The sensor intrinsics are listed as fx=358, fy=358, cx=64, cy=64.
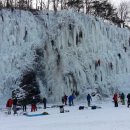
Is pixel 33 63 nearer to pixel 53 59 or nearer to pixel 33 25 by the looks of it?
pixel 53 59

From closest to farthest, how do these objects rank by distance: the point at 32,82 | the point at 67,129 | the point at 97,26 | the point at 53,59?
the point at 67,129
the point at 32,82
the point at 53,59
the point at 97,26

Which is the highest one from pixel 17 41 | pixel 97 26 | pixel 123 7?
pixel 123 7

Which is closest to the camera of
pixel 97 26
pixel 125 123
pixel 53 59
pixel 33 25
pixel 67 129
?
pixel 67 129

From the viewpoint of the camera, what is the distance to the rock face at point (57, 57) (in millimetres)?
38469

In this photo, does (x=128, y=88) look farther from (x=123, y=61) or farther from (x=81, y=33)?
(x=81, y=33)

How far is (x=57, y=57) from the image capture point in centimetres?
4031

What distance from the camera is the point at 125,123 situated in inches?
730

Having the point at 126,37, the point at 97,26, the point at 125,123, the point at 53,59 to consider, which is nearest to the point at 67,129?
the point at 125,123

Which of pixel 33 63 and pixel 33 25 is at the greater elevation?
pixel 33 25

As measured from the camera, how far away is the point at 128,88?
44.0 metres

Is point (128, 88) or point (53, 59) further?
point (128, 88)

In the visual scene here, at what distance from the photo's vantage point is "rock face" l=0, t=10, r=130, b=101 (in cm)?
3847

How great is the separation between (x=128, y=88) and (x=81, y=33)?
29.1 ft

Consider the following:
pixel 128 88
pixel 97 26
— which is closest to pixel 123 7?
pixel 97 26
